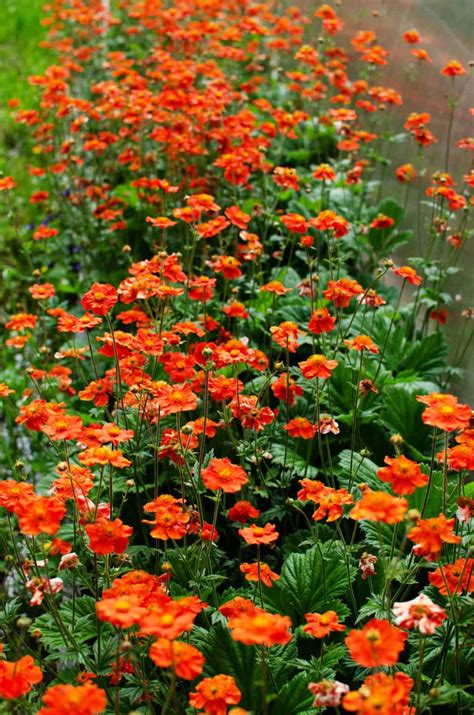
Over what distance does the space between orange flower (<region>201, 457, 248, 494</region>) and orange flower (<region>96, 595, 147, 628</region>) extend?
0.33m

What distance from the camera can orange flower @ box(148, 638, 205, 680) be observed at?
1.21 m

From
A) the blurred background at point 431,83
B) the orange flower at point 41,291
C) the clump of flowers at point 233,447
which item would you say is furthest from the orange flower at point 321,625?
the blurred background at point 431,83

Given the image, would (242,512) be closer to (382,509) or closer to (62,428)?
(62,428)

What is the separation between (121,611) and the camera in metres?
1.26

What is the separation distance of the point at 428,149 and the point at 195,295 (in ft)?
5.37

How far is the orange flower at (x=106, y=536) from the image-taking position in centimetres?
152

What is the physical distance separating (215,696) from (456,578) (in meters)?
0.52

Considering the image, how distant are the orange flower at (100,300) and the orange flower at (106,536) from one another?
0.55 metres

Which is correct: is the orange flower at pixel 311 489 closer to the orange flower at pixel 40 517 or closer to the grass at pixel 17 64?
the orange flower at pixel 40 517

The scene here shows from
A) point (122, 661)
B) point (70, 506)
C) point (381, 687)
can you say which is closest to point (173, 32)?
point (70, 506)

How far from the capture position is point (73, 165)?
167 inches

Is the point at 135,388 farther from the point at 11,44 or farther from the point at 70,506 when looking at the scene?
the point at 11,44

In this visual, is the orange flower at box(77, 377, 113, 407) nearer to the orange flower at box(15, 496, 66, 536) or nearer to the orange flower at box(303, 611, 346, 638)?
the orange flower at box(15, 496, 66, 536)

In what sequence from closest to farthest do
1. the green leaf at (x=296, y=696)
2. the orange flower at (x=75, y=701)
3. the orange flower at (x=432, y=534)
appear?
the orange flower at (x=75, y=701), the orange flower at (x=432, y=534), the green leaf at (x=296, y=696)
